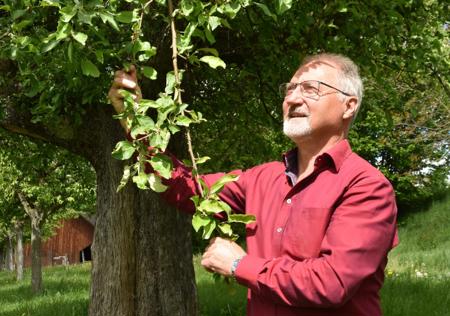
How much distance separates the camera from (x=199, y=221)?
2.53 meters

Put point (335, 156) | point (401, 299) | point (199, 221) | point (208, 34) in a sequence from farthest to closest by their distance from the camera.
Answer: point (401, 299) → point (208, 34) → point (335, 156) → point (199, 221)

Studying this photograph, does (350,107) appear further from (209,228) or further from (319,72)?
(209,228)

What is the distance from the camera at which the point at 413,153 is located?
2983 cm

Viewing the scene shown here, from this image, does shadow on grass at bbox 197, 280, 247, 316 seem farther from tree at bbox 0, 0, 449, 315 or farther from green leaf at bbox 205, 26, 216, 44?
green leaf at bbox 205, 26, 216, 44

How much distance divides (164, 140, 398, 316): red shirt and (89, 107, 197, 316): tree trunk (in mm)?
3750

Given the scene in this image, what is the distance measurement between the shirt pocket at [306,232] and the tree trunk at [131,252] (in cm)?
400

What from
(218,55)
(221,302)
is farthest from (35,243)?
(218,55)

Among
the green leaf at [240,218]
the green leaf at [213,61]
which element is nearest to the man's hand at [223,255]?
the green leaf at [240,218]

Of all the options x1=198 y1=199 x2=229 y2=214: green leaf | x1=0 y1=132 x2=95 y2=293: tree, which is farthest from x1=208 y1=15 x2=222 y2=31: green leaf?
x1=0 y1=132 x2=95 y2=293: tree

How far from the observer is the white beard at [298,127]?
3.00 metres

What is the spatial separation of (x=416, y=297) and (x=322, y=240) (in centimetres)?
652

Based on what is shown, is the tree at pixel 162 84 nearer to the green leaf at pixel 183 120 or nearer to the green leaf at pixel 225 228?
the green leaf at pixel 183 120

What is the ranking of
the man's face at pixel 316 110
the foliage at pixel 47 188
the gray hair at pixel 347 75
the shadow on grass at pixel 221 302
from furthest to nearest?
1. the foliage at pixel 47 188
2. the shadow on grass at pixel 221 302
3. the gray hair at pixel 347 75
4. the man's face at pixel 316 110

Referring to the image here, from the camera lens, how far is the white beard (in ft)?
9.86
